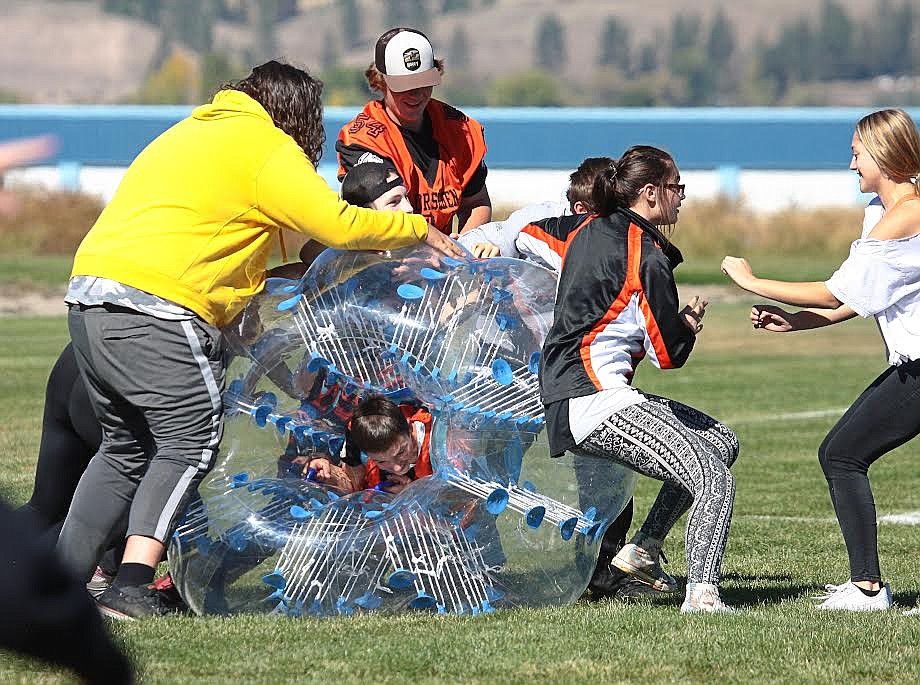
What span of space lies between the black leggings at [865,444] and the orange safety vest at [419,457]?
149 centimetres

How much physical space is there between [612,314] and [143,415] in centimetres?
171

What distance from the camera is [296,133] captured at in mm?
5848

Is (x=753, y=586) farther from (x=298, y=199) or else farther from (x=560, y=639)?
(x=298, y=199)

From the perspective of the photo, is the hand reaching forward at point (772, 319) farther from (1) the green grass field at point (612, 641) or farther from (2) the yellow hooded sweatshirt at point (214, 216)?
(2) the yellow hooded sweatshirt at point (214, 216)

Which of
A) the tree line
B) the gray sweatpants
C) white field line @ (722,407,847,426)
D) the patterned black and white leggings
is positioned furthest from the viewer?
the tree line

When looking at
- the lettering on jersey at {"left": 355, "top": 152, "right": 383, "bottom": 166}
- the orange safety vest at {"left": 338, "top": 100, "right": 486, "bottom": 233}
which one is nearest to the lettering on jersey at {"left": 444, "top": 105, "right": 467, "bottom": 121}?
the orange safety vest at {"left": 338, "top": 100, "right": 486, "bottom": 233}

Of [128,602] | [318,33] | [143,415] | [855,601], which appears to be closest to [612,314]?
[855,601]

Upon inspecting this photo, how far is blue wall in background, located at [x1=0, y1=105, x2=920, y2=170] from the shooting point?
40750mm

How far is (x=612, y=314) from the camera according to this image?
5.72m

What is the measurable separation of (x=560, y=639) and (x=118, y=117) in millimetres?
37650

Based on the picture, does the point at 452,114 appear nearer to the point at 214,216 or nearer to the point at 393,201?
the point at 393,201

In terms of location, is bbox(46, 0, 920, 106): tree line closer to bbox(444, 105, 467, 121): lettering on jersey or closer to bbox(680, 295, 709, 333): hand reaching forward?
bbox(444, 105, 467, 121): lettering on jersey

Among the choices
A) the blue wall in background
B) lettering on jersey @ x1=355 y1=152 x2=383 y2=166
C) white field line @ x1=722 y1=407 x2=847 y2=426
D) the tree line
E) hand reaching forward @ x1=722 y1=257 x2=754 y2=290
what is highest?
lettering on jersey @ x1=355 y1=152 x2=383 y2=166

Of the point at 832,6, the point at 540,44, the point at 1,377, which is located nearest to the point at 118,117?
the point at 1,377
